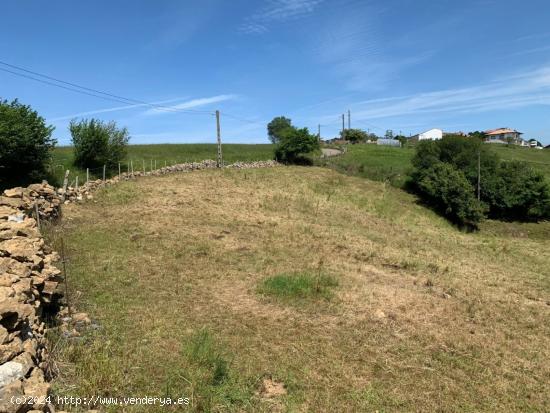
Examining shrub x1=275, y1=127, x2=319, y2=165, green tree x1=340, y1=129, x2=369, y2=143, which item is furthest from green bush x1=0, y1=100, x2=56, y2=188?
green tree x1=340, y1=129, x2=369, y2=143

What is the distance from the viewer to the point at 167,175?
3553cm

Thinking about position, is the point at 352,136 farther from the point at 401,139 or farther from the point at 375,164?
the point at 375,164

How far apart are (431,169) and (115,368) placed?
130 ft

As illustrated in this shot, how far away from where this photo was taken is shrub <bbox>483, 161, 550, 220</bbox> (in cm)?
4056

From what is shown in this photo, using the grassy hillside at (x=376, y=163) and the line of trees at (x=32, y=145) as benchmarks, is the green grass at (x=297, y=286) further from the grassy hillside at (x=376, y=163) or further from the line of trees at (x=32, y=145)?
the grassy hillside at (x=376, y=163)

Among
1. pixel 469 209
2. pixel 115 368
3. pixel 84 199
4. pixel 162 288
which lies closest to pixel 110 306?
pixel 162 288

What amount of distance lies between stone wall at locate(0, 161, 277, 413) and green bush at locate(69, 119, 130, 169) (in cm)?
1940

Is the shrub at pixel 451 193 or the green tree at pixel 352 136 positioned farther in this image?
the green tree at pixel 352 136

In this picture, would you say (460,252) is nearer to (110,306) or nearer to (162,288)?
(162,288)

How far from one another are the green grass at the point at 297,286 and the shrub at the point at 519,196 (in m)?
33.4

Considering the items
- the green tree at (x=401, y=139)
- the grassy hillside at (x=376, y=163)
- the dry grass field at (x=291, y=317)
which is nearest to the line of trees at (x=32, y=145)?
the dry grass field at (x=291, y=317)

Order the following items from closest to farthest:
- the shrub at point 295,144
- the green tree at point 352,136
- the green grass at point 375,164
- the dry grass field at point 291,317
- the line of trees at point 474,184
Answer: the dry grass field at point 291,317
the line of trees at point 474,184
the shrub at point 295,144
the green grass at point 375,164
the green tree at point 352,136

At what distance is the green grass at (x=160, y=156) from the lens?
107 feet

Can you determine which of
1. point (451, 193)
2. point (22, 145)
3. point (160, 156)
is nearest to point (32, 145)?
point (22, 145)
